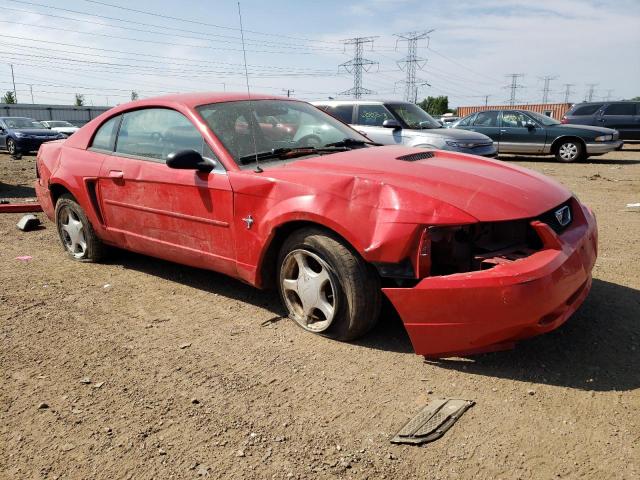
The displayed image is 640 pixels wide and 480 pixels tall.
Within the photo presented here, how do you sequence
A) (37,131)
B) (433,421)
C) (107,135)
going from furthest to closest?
(37,131), (107,135), (433,421)

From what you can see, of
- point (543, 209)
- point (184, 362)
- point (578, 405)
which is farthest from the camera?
point (184, 362)

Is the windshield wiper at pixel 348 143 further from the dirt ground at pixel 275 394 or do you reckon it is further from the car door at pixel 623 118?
the car door at pixel 623 118

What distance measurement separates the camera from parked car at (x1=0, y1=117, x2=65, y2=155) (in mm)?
17719

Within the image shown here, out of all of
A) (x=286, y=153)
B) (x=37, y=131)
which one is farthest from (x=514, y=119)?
(x=37, y=131)

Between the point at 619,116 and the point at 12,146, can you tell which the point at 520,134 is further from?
the point at 12,146

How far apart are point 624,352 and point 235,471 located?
7.16ft

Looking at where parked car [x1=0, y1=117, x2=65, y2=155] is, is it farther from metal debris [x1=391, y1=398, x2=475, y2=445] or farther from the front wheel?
metal debris [x1=391, y1=398, x2=475, y2=445]

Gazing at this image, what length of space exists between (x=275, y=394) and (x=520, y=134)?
45.5 feet

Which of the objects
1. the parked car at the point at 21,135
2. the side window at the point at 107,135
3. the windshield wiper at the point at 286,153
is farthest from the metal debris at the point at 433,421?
the parked car at the point at 21,135

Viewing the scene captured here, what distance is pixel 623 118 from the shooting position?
17.9 m

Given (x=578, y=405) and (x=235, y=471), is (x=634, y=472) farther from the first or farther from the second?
(x=235, y=471)

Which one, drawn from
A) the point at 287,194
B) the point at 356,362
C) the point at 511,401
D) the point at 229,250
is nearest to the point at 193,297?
the point at 229,250

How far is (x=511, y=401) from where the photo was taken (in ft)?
8.17

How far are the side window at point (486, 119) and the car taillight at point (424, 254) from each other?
13.5 metres
